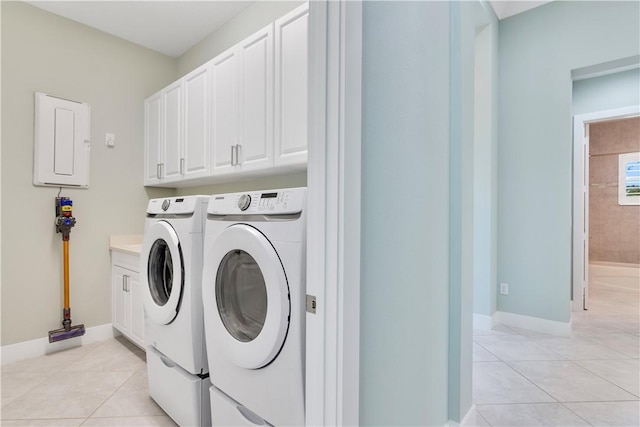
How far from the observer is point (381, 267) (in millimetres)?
1000

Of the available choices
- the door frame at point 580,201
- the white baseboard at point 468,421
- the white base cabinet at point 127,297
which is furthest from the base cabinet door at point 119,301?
the door frame at point 580,201

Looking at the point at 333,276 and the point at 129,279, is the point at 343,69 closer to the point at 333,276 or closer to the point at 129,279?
the point at 333,276

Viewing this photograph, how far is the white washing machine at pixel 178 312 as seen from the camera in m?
1.49

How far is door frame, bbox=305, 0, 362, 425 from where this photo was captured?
2.85ft

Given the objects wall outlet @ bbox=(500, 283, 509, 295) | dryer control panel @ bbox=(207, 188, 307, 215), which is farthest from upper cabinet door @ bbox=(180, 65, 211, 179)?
wall outlet @ bbox=(500, 283, 509, 295)

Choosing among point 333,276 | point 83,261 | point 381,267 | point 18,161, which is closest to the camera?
point 333,276

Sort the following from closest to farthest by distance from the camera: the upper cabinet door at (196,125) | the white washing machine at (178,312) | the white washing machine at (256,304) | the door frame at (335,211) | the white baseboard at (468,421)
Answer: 1. the door frame at (335,211)
2. the white washing machine at (256,304)
3. the white baseboard at (468,421)
4. the white washing machine at (178,312)
5. the upper cabinet door at (196,125)

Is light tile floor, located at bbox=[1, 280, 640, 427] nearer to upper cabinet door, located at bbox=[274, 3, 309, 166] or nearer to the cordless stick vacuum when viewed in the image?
the cordless stick vacuum

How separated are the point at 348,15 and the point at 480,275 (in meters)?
2.61

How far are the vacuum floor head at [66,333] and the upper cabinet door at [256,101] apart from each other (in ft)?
6.30

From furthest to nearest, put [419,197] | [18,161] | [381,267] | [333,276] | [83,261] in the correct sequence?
[83,261] < [18,161] < [419,197] < [381,267] < [333,276]

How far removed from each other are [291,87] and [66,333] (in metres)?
2.54

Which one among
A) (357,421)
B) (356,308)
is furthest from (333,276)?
(357,421)

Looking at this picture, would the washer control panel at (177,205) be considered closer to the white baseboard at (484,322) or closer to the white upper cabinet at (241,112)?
the white upper cabinet at (241,112)
